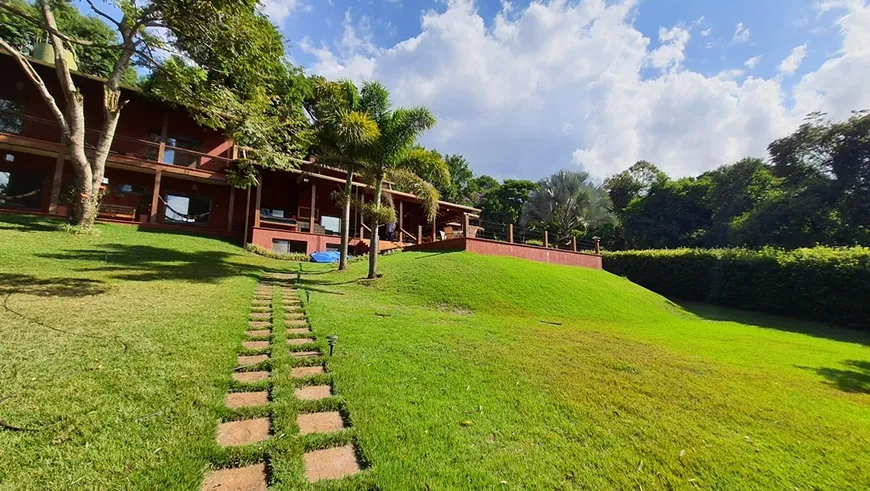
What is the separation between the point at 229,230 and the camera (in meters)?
17.2

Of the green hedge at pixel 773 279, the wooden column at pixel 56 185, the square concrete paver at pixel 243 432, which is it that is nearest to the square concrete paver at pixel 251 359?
the square concrete paver at pixel 243 432

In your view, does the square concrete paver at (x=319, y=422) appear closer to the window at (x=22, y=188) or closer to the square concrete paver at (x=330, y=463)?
the square concrete paver at (x=330, y=463)

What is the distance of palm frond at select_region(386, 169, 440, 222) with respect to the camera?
1214cm

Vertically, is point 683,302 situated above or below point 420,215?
below

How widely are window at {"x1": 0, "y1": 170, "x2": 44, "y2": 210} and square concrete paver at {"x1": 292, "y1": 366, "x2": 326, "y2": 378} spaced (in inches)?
715

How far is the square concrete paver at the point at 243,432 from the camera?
8.30 feet

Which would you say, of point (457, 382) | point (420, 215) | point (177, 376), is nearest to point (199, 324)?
point (177, 376)

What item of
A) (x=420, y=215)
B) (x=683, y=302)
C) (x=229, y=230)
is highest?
(x=420, y=215)

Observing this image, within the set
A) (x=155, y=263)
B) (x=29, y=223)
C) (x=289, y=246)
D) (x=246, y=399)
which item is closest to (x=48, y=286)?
(x=155, y=263)

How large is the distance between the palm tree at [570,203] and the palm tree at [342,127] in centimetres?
1897

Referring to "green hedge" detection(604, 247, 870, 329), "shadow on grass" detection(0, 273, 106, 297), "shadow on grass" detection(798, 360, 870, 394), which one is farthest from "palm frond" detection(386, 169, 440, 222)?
"green hedge" detection(604, 247, 870, 329)

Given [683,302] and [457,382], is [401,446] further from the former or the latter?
[683,302]

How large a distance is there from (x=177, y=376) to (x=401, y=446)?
7.59 ft

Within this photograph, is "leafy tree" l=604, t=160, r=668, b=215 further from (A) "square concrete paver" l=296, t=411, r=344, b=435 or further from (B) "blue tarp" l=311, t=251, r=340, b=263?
(A) "square concrete paver" l=296, t=411, r=344, b=435
